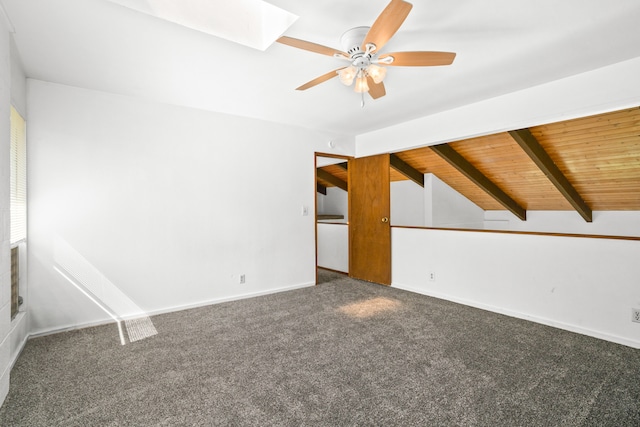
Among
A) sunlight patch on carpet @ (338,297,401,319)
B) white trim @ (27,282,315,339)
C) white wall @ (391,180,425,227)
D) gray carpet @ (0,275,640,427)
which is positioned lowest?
gray carpet @ (0,275,640,427)

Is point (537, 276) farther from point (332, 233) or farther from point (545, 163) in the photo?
point (332, 233)

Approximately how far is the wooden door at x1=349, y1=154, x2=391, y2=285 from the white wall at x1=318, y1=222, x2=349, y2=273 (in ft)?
1.13

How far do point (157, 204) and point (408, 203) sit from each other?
5.01 metres

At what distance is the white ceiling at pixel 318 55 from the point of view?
76.8 inches

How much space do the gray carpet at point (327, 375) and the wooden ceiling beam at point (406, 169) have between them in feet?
9.85

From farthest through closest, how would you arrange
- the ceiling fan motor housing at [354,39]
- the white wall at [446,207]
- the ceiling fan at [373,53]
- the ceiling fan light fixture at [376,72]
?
the white wall at [446,207] < the ceiling fan light fixture at [376,72] < the ceiling fan motor housing at [354,39] < the ceiling fan at [373,53]

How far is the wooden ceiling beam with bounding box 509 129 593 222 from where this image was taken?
11.4 ft

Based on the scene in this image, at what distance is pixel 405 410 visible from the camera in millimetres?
1872

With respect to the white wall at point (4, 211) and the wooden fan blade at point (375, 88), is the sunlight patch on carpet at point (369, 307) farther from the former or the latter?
the white wall at point (4, 211)

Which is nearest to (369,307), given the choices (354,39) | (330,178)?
(354,39)

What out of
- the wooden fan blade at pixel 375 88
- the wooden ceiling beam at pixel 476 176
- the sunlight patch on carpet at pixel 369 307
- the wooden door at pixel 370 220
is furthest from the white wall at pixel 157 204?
the wooden fan blade at pixel 375 88

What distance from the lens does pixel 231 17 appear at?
221cm

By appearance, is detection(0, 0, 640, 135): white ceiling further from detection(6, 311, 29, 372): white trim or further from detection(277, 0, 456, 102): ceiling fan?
detection(6, 311, 29, 372): white trim

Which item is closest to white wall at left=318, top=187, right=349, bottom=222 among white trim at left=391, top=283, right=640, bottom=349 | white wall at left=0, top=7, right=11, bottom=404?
white trim at left=391, top=283, right=640, bottom=349
